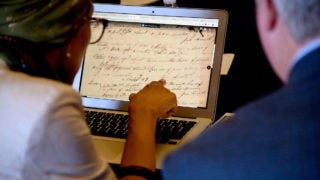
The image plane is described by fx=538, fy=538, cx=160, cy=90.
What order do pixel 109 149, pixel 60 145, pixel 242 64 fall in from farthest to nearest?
pixel 242 64
pixel 109 149
pixel 60 145

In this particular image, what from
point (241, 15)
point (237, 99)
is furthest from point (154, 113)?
point (241, 15)

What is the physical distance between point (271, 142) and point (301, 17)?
0.17 metres

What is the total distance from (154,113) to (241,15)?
67cm

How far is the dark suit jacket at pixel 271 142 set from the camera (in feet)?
2.28

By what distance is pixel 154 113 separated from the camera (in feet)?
4.28

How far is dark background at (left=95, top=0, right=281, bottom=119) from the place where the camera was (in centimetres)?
159

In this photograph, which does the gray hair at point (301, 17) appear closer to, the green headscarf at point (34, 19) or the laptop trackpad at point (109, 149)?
the green headscarf at point (34, 19)

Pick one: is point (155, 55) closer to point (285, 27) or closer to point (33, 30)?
point (33, 30)

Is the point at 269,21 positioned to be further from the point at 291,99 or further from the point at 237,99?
the point at 237,99

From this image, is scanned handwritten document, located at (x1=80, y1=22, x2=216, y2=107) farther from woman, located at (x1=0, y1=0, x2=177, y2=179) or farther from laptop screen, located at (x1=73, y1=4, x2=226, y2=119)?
woman, located at (x1=0, y1=0, x2=177, y2=179)

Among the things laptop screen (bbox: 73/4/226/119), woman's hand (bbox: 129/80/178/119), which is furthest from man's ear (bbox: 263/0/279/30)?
laptop screen (bbox: 73/4/226/119)

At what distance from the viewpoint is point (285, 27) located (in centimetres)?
75

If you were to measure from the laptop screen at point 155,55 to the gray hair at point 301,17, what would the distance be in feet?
2.45

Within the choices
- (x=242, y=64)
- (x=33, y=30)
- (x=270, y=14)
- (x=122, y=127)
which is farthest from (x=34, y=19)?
(x=242, y=64)
